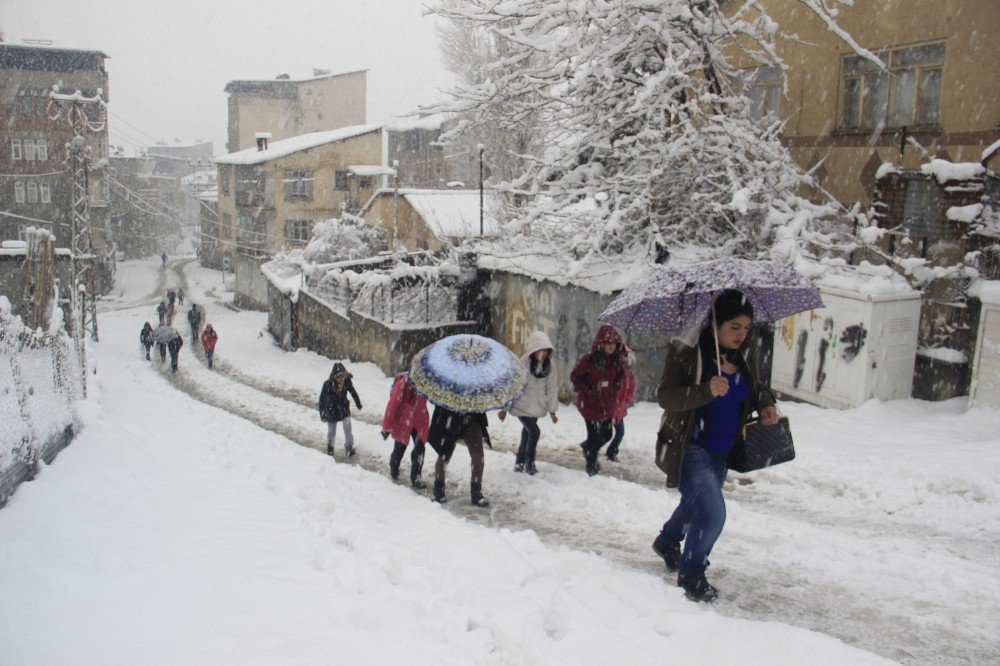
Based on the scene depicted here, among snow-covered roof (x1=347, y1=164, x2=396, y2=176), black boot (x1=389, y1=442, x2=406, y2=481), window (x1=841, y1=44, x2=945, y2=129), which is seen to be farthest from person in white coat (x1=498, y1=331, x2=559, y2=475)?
snow-covered roof (x1=347, y1=164, x2=396, y2=176)

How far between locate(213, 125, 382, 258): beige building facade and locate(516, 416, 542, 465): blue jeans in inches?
1614

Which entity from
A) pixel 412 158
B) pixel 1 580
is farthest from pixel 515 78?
pixel 412 158

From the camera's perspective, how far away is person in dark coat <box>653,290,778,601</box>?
4637 millimetres

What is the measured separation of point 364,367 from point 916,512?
1502 cm

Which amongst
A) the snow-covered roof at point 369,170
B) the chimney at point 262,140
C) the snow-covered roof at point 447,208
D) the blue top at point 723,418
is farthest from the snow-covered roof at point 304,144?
the blue top at point 723,418

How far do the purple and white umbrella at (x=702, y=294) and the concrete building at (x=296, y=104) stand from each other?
223ft

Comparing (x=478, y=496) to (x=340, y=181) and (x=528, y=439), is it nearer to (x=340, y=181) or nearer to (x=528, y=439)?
(x=528, y=439)

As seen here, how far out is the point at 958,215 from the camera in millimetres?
10695

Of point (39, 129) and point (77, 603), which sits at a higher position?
point (39, 129)

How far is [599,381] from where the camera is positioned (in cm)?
835

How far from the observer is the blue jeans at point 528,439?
8562 mm

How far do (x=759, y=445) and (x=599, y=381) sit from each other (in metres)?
3.58

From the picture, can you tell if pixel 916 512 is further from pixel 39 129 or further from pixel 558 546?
pixel 39 129

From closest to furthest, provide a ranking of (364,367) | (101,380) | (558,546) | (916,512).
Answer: (558,546), (916,512), (101,380), (364,367)
